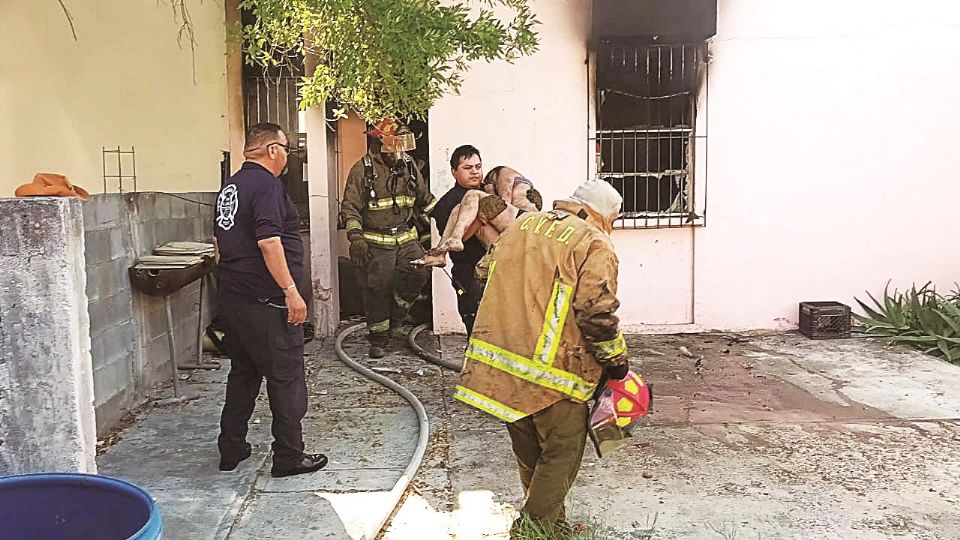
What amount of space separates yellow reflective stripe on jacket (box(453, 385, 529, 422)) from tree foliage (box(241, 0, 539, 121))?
162 centimetres

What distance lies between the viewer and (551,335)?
3469 mm

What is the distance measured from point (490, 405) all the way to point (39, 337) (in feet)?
5.59

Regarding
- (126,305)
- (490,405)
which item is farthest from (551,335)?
(126,305)

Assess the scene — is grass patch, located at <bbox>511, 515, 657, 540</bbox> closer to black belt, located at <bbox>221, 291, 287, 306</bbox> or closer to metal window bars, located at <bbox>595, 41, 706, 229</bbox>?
black belt, located at <bbox>221, 291, 287, 306</bbox>

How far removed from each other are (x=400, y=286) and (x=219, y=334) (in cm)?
160

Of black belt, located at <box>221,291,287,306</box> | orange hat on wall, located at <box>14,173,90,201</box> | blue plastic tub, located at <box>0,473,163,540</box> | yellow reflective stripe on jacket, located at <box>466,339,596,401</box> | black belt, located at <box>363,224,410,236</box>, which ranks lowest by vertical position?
blue plastic tub, located at <box>0,473,163,540</box>

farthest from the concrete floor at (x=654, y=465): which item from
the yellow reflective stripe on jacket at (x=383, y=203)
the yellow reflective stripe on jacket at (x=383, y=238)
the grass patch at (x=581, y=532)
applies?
the yellow reflective stripe on jacket at (x=383, y=203)

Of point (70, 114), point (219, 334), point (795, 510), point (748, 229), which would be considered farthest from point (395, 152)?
point (795, 510)

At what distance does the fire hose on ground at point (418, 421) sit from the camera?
13.3 ft

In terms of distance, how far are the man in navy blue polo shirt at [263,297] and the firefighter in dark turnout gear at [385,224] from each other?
2.78 m

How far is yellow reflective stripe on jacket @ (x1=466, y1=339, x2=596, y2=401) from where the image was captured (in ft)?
11.4

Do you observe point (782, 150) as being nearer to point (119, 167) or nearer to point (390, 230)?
point (390, 230)

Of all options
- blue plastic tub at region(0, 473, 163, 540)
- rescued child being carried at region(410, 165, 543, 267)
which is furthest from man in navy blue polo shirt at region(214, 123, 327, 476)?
blue plastic tub at region(0, 473, 163, 540)

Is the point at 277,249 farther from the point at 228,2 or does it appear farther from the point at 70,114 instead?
the point at 228,2
